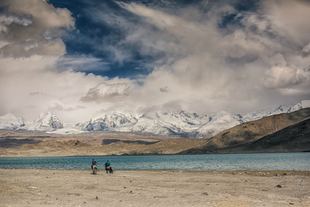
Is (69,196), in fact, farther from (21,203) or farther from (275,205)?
(275,205)

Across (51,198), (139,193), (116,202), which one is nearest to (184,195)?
(139,193)

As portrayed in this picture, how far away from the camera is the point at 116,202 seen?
3023cm

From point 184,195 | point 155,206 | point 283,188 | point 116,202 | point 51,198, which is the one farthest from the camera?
point 283,188

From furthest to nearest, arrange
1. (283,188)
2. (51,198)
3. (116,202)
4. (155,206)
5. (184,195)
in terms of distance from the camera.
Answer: (283,188)
(184,195)
(51,198)
(116,202)
(155,206)

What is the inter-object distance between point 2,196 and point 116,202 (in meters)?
8.69

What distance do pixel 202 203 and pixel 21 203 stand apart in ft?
38.5

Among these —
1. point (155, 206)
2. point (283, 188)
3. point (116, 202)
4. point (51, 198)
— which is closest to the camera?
point (155, 206)

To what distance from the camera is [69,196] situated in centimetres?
3381

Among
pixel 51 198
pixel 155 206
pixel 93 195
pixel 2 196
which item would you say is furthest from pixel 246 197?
pixel 2 196

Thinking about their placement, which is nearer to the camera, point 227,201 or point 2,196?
point 227,201

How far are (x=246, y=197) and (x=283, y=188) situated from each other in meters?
10.4

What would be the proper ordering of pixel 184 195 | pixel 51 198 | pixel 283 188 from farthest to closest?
pixel 283 188
pixel 184 195
pixel 51 198

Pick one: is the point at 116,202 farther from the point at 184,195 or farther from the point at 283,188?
the point at 283,188

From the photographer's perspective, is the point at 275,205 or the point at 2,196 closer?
the point at 275,205
